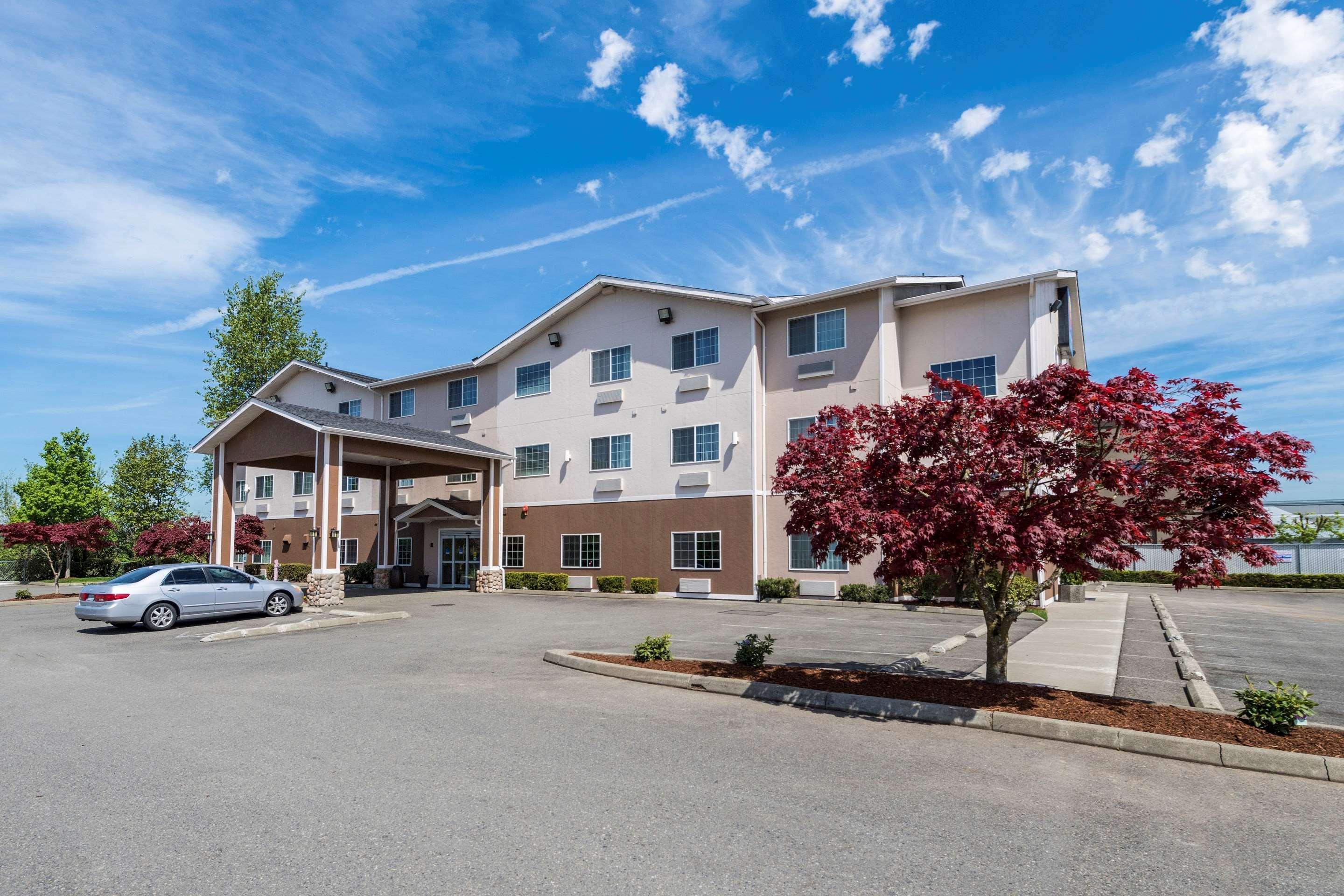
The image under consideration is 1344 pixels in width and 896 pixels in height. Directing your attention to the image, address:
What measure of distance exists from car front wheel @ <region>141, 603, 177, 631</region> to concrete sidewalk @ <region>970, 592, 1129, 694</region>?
1650 centimetres

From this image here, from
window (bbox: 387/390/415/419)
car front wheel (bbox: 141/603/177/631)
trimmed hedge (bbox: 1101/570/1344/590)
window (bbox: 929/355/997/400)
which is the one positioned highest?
window (bbox: 387/390/415/419)

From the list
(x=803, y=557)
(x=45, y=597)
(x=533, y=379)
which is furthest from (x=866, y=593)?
(x=45, y=597)

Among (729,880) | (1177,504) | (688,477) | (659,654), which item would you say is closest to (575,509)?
(688,477)

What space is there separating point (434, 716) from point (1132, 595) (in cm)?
2901

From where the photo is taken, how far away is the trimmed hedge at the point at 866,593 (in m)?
22.7

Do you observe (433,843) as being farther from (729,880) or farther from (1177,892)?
(1177,892)

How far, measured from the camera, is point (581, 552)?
28922mm

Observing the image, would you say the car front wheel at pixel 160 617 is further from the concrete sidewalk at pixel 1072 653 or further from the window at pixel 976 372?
the window at pixel 976 372

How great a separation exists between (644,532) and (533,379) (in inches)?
326

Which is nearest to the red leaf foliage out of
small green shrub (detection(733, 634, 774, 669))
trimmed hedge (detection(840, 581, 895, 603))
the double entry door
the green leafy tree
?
small green shrub (detection(733, 634, 774, 669))

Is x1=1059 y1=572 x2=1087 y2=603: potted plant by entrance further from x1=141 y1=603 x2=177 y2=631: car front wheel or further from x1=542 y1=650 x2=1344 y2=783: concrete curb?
x1=141 y1=603 x2=177 y2=631: car front wheel

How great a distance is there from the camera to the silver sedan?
1647cm

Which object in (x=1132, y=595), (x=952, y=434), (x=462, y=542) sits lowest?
(x=1132, y=595)

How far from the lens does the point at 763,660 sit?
11297 mm
